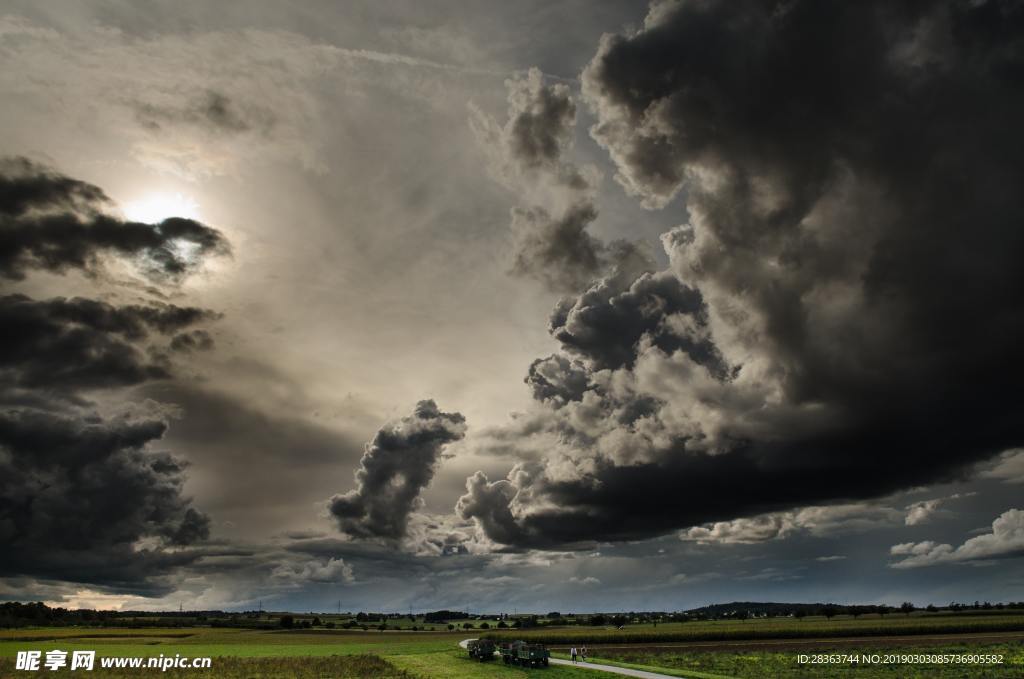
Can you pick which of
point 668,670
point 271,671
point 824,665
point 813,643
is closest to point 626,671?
point 668,670

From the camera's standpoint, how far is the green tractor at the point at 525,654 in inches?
3177

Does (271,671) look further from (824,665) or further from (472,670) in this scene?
(824,665)

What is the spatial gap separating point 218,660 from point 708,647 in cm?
7892

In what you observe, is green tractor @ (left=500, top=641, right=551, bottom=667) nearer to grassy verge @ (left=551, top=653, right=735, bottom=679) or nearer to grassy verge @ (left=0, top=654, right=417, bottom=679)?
grassy verge @ (left=551, top=653, right=735, bottom=679)

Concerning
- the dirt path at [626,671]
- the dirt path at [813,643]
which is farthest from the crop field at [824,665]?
the dirt path at [813,643]

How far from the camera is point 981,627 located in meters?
143

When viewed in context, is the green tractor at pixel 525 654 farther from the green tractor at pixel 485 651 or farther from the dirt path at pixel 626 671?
the green tractor at pixel 485 651

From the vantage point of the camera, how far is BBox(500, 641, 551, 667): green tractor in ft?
265

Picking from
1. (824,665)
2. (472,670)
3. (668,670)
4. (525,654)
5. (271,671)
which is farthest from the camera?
(525,654)

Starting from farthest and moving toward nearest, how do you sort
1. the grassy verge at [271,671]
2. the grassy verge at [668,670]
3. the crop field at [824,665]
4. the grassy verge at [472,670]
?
the grassy verge at [271,671], the grassy verge at [472,670], the crop field at [824,665], the grassy verge at [668,670]

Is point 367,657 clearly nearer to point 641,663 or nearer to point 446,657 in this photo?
point 446,657

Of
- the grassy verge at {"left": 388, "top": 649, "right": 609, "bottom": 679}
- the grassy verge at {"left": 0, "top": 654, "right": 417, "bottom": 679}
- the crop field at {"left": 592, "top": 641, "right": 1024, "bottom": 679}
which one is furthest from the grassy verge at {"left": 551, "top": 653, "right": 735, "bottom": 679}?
the grassy verge at {"left": 0, "top": 654, "right": 417, "bottom": 679}

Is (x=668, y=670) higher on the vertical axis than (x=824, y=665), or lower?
higher

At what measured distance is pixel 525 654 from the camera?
270 ft
